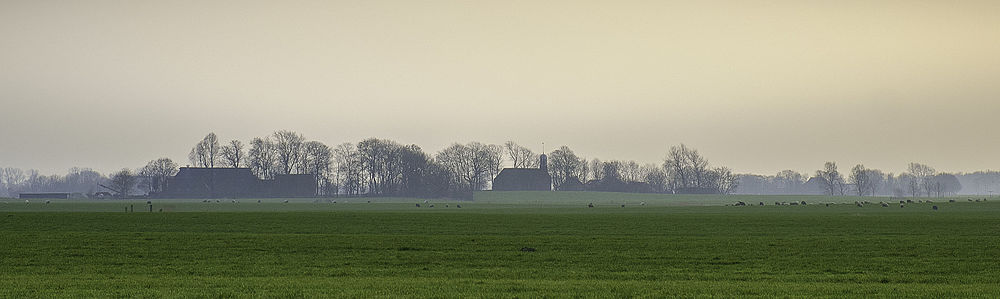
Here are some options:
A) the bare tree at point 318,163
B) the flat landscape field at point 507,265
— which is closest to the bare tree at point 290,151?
the bare tree at point 318,163

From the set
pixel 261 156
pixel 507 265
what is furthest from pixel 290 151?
pixel 507 265

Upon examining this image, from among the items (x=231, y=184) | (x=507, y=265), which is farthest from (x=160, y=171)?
(x=507, y=265)

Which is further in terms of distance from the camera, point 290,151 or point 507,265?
point 290,151

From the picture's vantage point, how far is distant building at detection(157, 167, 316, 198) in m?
179

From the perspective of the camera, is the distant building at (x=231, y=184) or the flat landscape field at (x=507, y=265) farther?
the distant building at (x=231, y=184)

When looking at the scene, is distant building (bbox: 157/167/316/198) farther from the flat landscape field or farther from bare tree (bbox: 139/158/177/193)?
the flat landscape field

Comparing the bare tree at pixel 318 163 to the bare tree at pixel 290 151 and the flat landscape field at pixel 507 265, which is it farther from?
the flat landscape field at pixel 507 265

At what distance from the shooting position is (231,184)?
18338 centimetres

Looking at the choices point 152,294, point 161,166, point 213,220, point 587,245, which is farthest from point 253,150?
point 152,294

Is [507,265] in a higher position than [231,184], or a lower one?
lower

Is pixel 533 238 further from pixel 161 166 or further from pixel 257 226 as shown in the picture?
pixel 161 166

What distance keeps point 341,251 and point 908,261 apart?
19191 mm

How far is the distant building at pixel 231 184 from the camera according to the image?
7052 inches

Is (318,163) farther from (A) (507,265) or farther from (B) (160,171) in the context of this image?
(A) (507,265)
